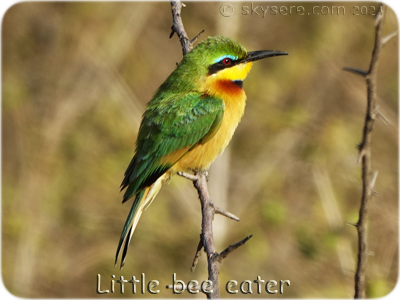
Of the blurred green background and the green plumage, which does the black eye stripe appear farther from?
the blurred green background

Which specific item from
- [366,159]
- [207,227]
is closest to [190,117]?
[207,227]

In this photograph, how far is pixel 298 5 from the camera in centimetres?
555

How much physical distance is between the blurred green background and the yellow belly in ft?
3.89

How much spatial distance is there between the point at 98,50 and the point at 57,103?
82 centimetres

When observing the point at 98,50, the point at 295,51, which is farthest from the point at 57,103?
the point at 295,51

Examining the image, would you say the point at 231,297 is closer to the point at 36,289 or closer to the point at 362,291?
the point at 36,289

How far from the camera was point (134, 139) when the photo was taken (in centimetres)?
507

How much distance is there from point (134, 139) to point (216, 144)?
7.35ft

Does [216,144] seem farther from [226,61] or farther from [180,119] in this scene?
[226,61]

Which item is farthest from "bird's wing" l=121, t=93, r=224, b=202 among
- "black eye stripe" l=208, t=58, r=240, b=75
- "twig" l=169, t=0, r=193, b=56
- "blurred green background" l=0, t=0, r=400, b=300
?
"blurred green background" l=0, t=0, r=400, b=300

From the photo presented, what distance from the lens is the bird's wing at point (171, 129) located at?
2.83 metres

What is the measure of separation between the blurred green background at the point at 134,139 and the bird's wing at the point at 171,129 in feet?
4.50

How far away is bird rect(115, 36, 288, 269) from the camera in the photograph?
2.84m

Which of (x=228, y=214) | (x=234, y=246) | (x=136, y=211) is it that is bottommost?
(x=234, y=246)
